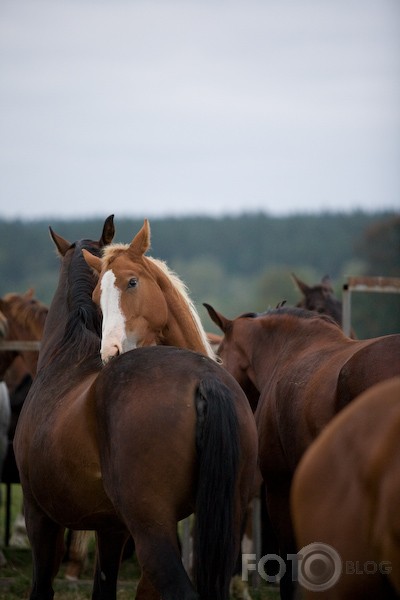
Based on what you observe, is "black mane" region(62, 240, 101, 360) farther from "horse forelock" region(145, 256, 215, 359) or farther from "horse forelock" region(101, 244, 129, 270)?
"horse forelock" region(145, 256, 215, 359)

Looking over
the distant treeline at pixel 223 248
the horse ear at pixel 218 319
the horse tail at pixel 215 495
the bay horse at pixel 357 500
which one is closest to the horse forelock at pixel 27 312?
the horse ear at pixel 218 319

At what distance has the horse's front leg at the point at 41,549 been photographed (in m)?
4.72

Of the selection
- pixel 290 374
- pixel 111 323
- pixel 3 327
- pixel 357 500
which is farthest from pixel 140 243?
pixel 3 327

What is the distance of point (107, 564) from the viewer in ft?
15.9

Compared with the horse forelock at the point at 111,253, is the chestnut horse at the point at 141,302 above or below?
below

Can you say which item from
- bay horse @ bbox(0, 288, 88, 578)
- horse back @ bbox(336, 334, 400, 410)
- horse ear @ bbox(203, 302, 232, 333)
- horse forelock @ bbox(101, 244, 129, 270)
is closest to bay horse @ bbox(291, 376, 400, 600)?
horse back @ bbox(336, 334, 400, 410)

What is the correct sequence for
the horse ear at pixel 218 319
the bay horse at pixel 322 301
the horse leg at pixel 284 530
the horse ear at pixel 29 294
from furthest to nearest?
the horse ear at pixel 29 294, the bay horse at pixel 322 301, the horse ear at pixel 218 319, the horse leg at pixel 284 530

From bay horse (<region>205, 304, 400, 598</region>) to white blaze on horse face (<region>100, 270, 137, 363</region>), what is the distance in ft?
3.69

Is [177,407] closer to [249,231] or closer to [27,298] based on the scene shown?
[27,298]

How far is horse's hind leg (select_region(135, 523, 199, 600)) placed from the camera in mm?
3666

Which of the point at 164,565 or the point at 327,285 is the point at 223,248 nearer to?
the point at 327,285

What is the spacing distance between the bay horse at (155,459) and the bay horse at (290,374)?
2.81ft

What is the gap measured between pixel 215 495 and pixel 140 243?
1.94 metres

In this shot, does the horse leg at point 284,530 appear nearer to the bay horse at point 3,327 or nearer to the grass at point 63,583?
the grass at point 63,583
